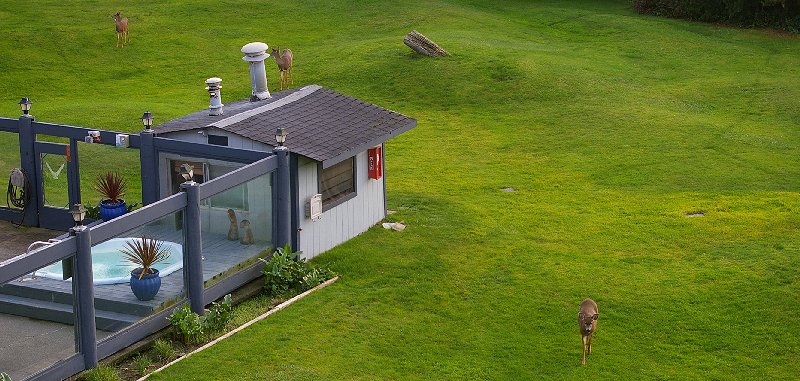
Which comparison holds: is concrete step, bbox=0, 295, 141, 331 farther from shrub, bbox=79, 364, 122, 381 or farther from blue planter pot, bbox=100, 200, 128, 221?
blue planter pot, bbox=100, 200, 128, 221

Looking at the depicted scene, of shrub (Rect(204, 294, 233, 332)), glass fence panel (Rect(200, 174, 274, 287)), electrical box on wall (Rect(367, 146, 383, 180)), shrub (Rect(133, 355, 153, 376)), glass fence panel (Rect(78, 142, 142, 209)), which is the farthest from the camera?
electrical box on wall (Rect(367, 146, 383, 180))

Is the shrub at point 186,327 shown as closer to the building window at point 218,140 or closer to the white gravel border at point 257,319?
the white gravel border at point 257,319

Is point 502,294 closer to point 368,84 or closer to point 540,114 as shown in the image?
point 540,114

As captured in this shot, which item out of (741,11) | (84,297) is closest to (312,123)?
(84,297)

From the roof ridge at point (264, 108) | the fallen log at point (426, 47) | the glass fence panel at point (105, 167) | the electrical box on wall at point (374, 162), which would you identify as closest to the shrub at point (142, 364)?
the roof ridge at point (264, 108)

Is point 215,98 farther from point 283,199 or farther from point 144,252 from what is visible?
point 144,252

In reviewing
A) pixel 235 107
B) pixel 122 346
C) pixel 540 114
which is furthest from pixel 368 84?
pixel 122 346

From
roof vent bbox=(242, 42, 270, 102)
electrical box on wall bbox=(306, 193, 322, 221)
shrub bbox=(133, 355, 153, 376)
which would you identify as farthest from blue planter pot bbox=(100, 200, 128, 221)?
shrub bbox=(133, 355, 153, 376)
